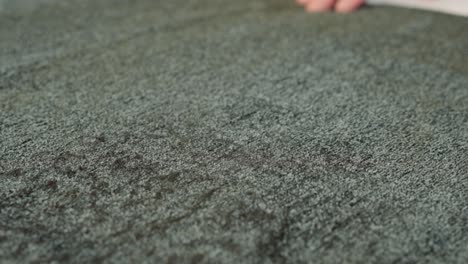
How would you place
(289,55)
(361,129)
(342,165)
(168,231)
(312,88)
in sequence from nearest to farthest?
(168,231), (342,165), (361,129), (312,88), (289,55)

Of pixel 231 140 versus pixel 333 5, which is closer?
pixel 231 140

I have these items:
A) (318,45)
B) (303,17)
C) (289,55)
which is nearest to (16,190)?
(289,55)

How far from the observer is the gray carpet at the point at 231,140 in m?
0.67

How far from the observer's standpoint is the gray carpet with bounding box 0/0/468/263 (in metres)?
0.67

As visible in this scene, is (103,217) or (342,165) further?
(342,165)

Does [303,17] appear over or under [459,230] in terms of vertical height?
over

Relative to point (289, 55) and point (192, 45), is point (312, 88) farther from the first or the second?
point (192, 45)

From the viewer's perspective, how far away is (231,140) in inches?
35.3

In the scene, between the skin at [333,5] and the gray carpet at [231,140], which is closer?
the gray carpet at [231,140]

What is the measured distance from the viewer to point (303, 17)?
154 cm

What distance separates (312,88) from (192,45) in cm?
37

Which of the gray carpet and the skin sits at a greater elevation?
the skin

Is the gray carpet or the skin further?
the skin

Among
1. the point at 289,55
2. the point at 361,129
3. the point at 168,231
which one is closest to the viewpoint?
the point at 168,231
